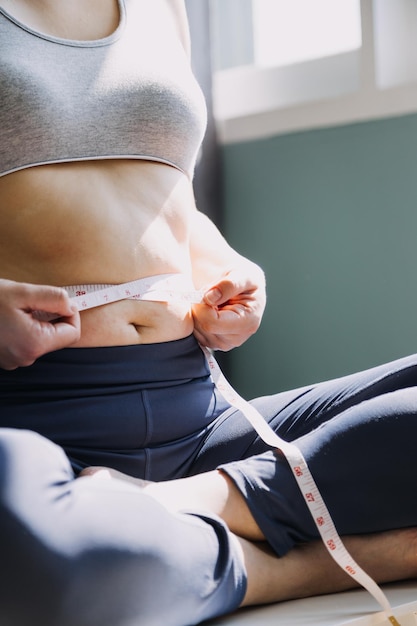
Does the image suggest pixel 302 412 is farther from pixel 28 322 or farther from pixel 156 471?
pixel 28 322

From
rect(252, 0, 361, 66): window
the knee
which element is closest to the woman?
the knee

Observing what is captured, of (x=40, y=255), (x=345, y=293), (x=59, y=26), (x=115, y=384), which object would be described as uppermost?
(x=59, y=26)

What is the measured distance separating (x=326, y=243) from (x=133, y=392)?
3.81ft

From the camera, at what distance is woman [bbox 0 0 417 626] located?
978mm

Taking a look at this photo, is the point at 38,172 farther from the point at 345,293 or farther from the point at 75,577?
the point at 345,293

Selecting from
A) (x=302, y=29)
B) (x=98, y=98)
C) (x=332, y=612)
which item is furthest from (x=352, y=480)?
(x=302, y=29)

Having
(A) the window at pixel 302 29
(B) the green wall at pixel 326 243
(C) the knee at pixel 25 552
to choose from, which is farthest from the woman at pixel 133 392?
(A) the window at pixel 302 29

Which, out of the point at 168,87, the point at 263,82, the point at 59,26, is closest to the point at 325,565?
the point at 168,87

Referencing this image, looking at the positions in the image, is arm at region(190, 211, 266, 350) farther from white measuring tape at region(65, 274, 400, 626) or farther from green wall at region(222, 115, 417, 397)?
green wall at region(222, 115, 417, 397)

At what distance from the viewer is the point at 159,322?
4.52ft

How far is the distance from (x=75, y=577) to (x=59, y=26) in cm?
94

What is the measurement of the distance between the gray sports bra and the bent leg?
1.73 feet

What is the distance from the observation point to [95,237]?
4.42ft

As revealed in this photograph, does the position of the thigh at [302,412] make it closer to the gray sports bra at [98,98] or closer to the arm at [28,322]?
the arm at [28,322]
